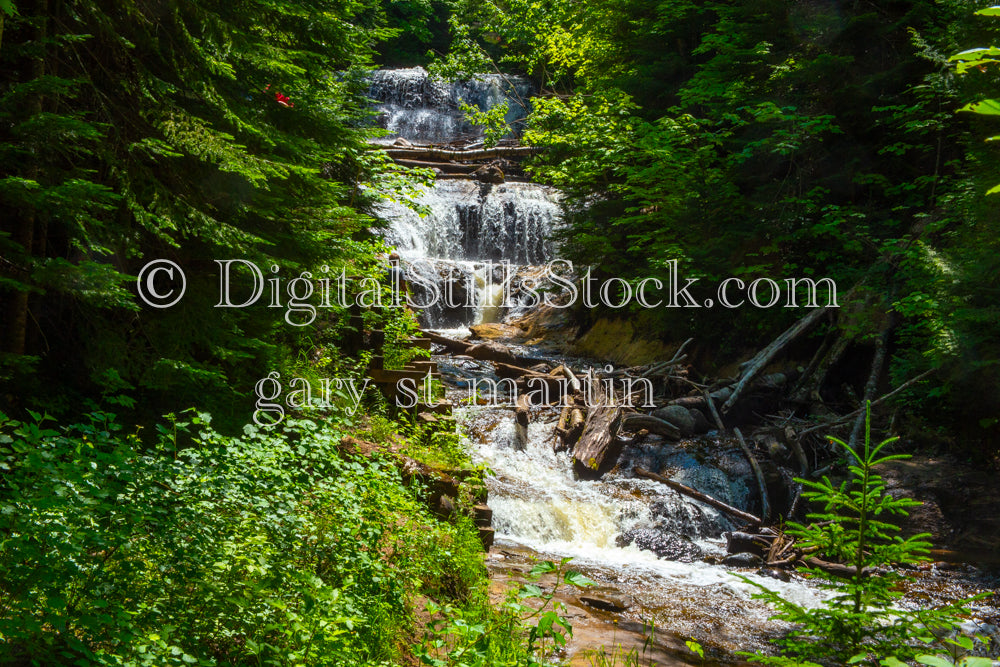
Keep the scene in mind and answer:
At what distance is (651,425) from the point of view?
30.0ft

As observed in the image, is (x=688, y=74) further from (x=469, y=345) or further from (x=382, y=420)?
(x=382, y=420)

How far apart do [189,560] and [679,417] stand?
25.0ft

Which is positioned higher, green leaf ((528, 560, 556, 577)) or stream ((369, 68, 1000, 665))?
green leaf ((528, 560, 556, 577))

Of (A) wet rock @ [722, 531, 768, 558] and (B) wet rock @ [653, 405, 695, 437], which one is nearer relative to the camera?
(A) wet rock @ [722, 531, 768, 558]

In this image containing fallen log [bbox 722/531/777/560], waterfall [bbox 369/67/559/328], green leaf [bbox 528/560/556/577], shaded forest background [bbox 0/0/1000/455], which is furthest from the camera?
waterfall [bbox 369/67/559/328]

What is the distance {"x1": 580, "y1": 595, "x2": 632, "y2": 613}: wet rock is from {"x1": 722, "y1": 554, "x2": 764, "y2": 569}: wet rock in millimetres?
A: 1726

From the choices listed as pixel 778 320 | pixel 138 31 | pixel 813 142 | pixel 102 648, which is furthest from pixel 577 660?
pixel 813 142

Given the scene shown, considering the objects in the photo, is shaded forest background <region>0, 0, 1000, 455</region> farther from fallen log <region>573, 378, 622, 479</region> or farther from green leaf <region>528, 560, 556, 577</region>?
fallen log <region>573, 378, 622, 479</region>

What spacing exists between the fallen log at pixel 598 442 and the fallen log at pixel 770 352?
1646mm

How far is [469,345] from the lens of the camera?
1245 centimetres

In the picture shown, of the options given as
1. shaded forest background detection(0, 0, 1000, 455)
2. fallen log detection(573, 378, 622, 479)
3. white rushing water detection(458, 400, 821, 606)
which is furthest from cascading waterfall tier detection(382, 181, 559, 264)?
white rushing water detection(458, 400, 821, 606)

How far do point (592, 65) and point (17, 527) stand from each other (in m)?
14.8

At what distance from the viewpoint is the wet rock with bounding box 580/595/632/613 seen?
5.32m

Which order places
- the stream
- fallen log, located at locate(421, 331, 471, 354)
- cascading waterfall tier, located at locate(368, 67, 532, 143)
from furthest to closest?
1. cascading waterfall tier, located at locate(368, 67, 532, 143)
2. fallen log, located at locate(421, 331, 471, 354)
3. the stream
